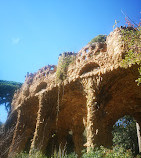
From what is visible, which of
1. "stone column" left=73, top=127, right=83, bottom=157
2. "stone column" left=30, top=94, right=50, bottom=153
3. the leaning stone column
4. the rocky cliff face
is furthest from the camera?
"stone column" left=73, top=127, right=83, bottom=157

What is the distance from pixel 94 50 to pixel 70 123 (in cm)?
630

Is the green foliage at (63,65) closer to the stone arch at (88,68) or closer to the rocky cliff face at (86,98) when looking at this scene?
the rocky cliff face at (86,98)

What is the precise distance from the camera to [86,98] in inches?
310

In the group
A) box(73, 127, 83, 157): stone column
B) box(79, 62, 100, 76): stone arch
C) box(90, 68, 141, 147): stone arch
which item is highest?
box(79, 62, 100, 76): stone arch

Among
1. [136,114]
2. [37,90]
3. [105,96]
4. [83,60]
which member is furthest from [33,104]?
[136,114]

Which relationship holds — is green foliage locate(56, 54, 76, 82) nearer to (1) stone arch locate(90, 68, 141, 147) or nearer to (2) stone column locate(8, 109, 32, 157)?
(1) stone arch locate(90, 68, 141, 147)

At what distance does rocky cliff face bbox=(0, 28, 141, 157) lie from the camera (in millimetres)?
6722

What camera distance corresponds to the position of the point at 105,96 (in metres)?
7.25

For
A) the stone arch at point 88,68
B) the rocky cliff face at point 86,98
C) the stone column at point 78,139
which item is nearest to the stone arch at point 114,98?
the rocky cliff face at point 86,98

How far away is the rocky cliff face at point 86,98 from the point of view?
6722 mm

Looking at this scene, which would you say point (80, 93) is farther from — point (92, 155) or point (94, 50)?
point (92, 155)

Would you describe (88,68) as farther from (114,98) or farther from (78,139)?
(78,139)

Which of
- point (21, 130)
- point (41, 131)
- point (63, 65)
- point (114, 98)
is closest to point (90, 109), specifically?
point (114, 98)

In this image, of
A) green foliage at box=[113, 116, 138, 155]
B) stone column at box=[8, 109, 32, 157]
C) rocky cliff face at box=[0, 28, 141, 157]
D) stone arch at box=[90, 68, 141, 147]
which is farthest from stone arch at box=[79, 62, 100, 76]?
green foliage at box=[113, 116, 138, 155]
